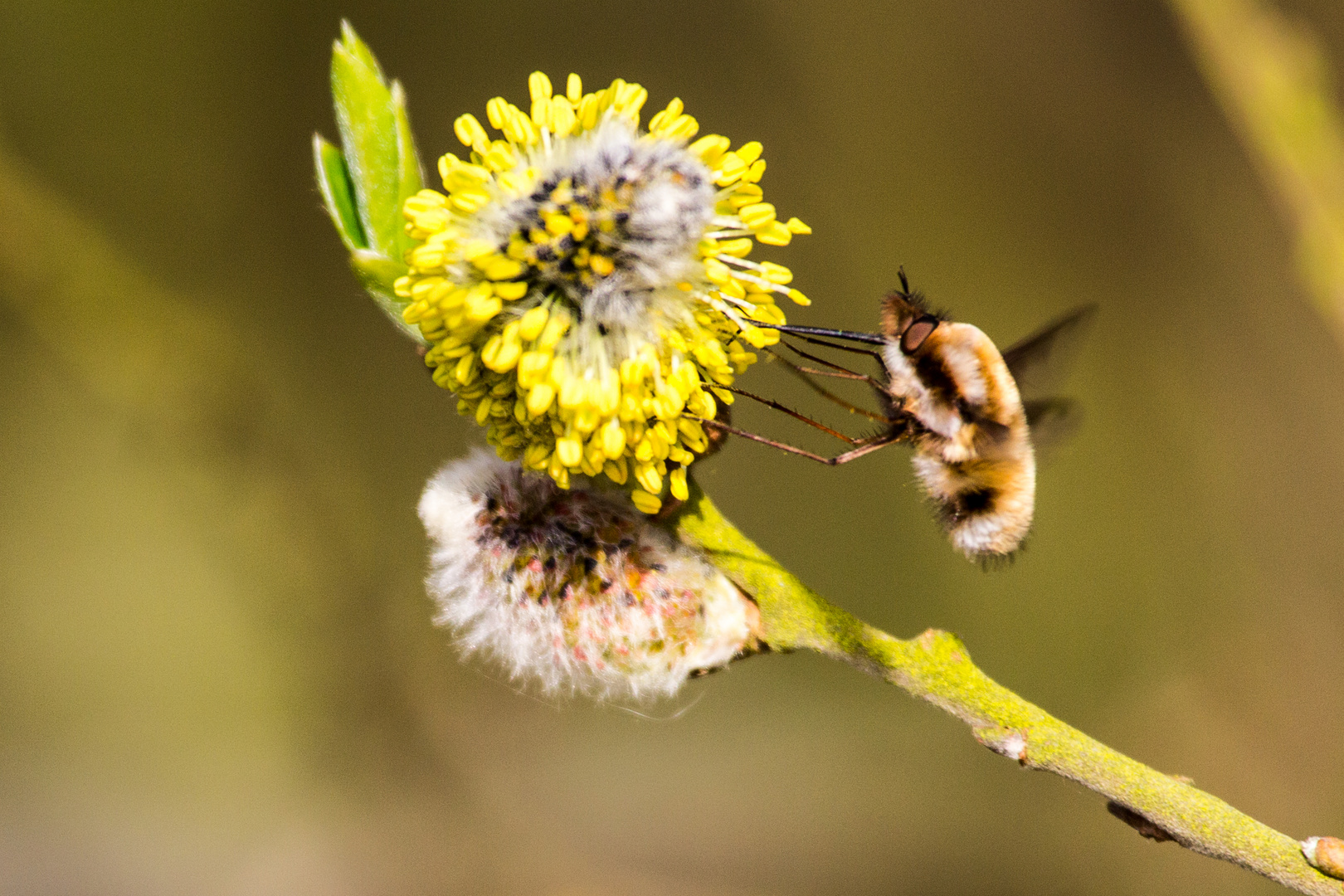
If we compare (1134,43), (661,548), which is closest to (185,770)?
(661,548)

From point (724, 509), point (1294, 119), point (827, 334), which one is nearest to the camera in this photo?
point (827, 334)

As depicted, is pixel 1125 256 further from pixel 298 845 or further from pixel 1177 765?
pixel 298 845

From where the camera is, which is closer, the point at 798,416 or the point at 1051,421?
the point at 798,416

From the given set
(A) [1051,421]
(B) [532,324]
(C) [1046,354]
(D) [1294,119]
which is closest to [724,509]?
(A) [1051,421]

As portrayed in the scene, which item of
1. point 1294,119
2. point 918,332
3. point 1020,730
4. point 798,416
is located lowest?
point 1020,730

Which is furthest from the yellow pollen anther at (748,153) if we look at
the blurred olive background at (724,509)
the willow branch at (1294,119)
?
the blurred olive background at (724,509)

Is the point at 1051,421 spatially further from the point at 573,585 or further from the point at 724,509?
the point at 724,509

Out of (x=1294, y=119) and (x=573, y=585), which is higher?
(x=1294, y=119)
